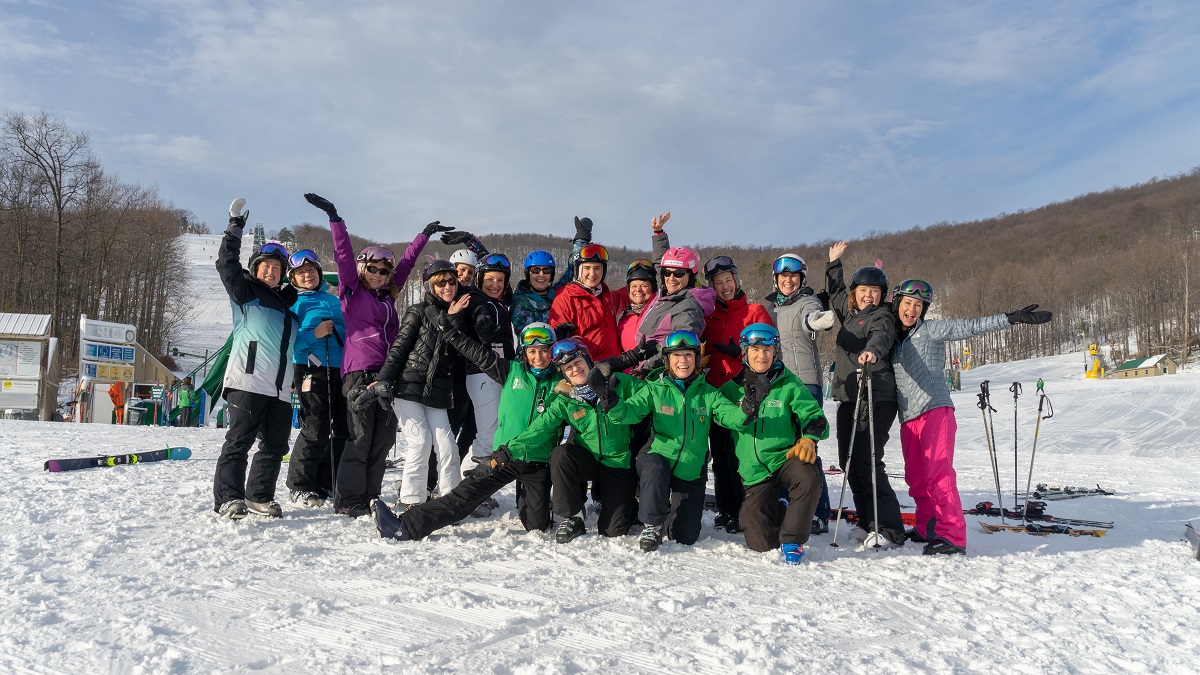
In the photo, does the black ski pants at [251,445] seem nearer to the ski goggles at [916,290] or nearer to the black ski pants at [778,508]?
the black ski pants at [778,508]

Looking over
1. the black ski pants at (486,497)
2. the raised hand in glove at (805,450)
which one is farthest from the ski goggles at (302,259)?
the raised hand in glove at (805,450)

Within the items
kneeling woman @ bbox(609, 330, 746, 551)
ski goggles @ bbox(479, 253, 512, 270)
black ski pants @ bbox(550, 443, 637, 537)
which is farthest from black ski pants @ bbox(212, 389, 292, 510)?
kneeling woman @ bbox(609, 330, 746, 551)

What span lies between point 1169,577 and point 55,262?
44.3 m

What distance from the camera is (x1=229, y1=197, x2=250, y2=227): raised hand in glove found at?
17.0ft

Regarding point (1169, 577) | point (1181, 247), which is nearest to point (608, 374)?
point (1169, 577)

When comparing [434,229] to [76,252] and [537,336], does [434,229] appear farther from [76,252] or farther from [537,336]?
[76,252]

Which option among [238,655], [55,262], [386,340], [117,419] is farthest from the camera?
[55,262]

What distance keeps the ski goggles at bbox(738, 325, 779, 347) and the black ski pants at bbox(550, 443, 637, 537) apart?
4.32 feet

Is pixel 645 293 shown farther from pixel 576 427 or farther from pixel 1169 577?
pixel 1169 577

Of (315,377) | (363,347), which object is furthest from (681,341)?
(315,377)

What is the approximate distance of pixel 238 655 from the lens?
2553mm

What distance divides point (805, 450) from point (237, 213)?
4567mm

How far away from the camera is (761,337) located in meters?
4.72

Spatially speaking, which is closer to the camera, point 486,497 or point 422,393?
point 486,497
